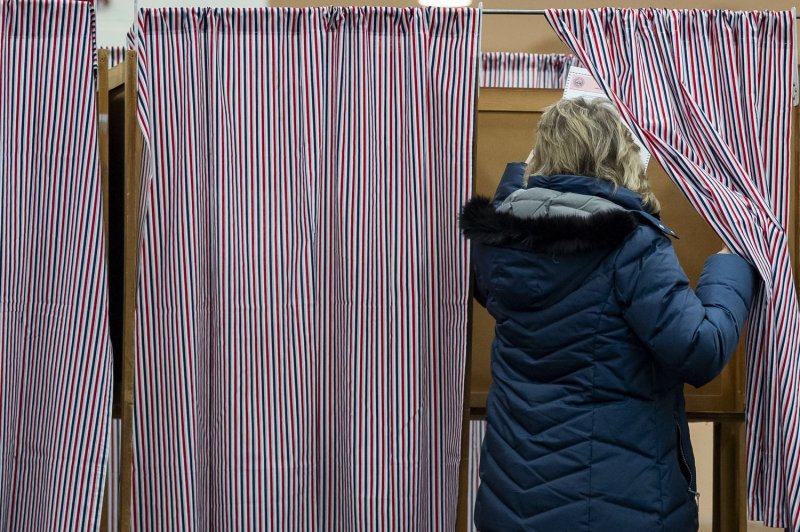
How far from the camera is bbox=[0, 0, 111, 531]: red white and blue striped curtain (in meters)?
2.31

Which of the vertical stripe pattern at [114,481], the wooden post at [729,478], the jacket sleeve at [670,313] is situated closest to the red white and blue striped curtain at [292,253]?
the jacket sleeve at [670,313]

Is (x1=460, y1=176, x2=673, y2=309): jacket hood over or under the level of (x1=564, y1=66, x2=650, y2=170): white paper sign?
under

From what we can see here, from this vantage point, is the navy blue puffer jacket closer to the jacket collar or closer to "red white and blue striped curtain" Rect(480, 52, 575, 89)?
the jacket collar

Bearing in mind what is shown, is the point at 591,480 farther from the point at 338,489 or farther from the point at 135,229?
the point at 135,229

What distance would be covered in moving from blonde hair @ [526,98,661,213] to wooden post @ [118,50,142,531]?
1.06 metres

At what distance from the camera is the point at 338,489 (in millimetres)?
2443

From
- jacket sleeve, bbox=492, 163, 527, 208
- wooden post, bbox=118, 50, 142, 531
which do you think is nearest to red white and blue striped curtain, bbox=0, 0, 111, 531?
wooden post, bbox=118, 50, 142, 531

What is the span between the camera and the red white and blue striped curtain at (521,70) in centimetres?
370

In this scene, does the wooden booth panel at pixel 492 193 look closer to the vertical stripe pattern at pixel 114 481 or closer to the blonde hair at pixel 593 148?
the blonde hair at pixel 593 148

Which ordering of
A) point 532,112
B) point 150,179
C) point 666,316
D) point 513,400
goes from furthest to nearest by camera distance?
point 532,112 → point 150,179 → point 513,400 → point 666,316

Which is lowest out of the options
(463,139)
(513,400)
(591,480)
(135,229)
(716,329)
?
(591,480)

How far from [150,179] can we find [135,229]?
14 cm

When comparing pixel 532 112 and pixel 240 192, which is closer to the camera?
pixel 240 192

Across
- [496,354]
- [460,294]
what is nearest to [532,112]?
[460,294]
